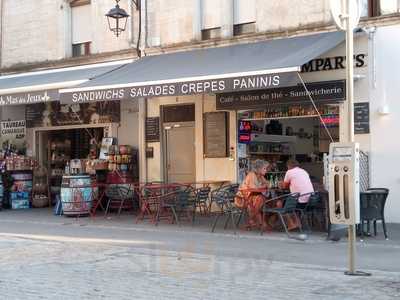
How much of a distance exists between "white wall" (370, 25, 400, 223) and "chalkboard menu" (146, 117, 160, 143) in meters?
5.65

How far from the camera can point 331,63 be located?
535 inches

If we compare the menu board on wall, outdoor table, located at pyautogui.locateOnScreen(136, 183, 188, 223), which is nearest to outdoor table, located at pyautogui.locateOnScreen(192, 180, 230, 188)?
Result: outdoor table, located at pyautogui.locateOnScreen(136, 183, 188, 223)

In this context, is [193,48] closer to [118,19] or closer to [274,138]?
[118,19]

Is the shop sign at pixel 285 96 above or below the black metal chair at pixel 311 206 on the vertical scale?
above

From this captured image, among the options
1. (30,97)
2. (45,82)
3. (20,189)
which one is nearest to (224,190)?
(30,97)

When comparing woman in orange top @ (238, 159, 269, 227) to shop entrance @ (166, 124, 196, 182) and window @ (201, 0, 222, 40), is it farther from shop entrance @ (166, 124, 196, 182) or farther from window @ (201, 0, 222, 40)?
window @ (201, 0, 222, 40)

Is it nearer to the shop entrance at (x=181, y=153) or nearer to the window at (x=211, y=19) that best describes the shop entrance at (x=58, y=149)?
the shop entrance at (x=181, y=153)

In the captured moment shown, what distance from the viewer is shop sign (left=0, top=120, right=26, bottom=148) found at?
19.8 metres

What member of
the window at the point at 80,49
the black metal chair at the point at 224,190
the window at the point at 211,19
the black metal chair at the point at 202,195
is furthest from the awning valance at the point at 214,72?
the window at the point at 80,49

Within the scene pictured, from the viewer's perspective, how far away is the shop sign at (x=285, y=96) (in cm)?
1328

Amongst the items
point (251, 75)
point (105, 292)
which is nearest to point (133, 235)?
point (251, 75)

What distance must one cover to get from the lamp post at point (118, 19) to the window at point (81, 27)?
46.2 inches

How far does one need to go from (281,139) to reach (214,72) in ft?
13.5

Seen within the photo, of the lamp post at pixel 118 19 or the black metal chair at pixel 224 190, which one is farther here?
the lamp post at pixel 118 19
